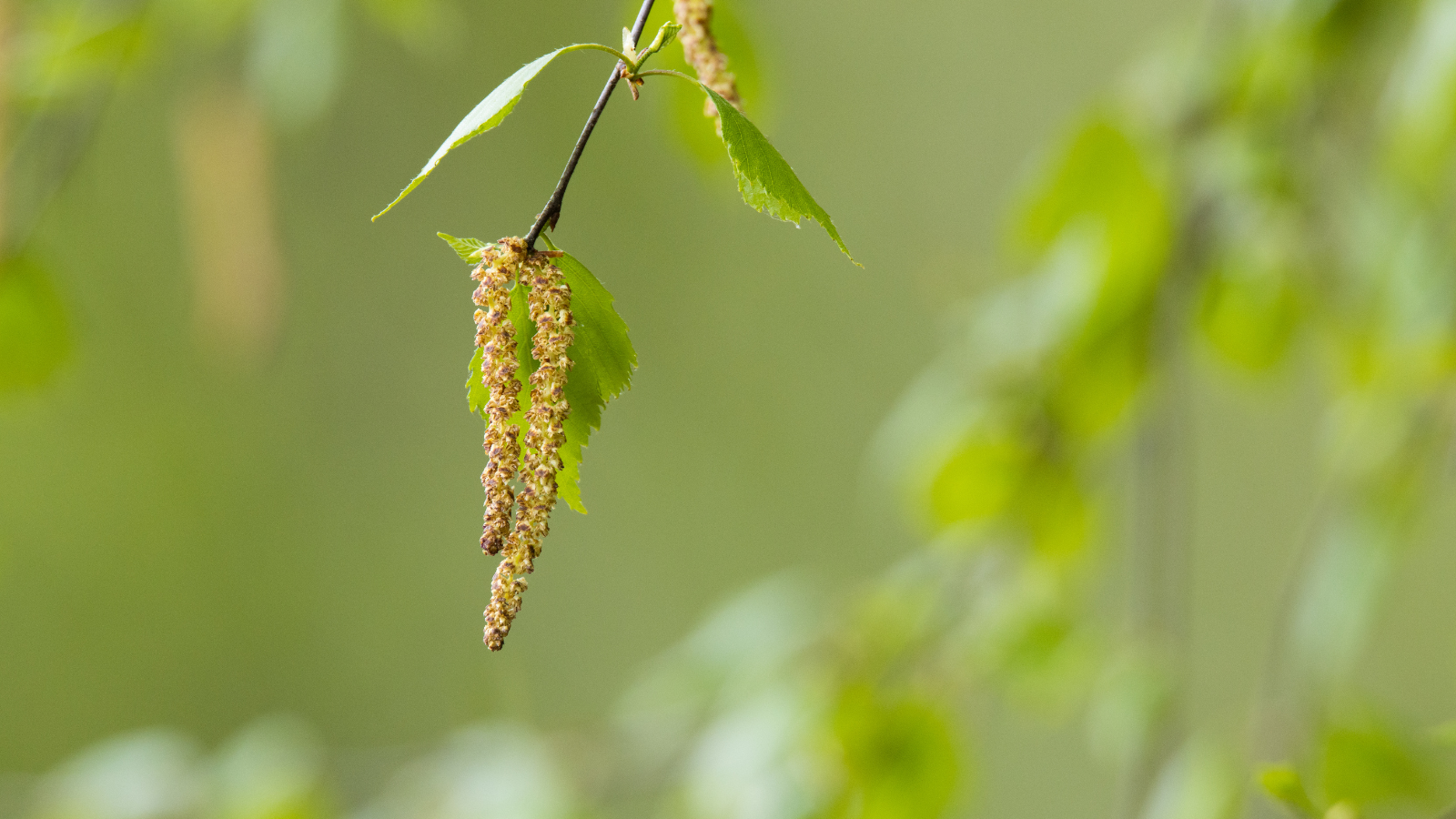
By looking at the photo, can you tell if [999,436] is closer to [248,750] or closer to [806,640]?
[806,640]

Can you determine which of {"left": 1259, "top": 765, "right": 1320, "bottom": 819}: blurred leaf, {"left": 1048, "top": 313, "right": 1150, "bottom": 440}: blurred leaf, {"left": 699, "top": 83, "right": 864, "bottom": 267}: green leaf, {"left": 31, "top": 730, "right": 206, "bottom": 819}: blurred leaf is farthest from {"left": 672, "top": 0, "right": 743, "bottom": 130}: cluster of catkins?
{"left": 31, "top": 730, "right": 206, "bottom": 819}: blurred leaf

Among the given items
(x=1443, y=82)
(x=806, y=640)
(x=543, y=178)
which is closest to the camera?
(x=1443, y=82)

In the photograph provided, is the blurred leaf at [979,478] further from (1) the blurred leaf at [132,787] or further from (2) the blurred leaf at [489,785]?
(1) the blurred leaf at [132,787]

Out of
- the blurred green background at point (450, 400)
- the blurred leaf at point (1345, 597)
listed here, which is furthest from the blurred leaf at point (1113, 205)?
the blurred green background at point (450, 400)

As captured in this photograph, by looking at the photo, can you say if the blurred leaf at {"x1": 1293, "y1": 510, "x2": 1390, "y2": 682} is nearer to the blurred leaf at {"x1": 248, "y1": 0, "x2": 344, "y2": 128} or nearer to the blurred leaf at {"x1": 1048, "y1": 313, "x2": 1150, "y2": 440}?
the blurred leaf at {"x1": 1048, "y1": 313, "x2": 1150, "y2": 440}

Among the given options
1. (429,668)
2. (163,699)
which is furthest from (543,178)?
(163,699)

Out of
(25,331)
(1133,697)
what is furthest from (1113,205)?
(25,331)
